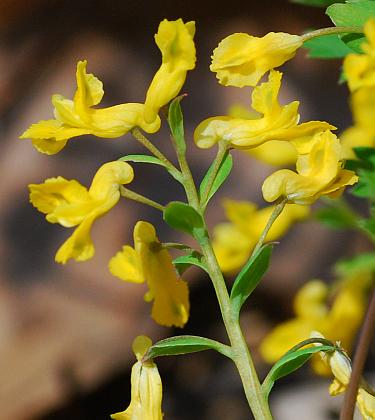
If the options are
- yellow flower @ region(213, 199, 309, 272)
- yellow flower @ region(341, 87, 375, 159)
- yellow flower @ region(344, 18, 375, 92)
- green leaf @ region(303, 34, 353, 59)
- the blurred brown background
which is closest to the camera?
yellow flower @ region(344, 18, 375, 92)

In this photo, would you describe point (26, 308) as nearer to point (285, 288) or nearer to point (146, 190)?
point (146, 190)

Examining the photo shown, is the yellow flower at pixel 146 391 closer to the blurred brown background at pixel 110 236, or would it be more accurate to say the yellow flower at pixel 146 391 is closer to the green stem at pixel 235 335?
the green stem at pixel 235 335

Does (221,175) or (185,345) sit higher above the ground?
(221,175)

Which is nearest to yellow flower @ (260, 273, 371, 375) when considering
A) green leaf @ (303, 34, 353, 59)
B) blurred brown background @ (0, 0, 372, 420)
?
blurred brown background @ (0, 0, 372, 420)

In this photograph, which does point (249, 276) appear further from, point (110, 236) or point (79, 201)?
point (110, 236)

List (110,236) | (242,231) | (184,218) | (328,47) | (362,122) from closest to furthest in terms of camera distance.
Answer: (184,218)
(328,47)
(362,122)
(242,231)
(110,236)

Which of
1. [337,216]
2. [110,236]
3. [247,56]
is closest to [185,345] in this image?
[247,56]

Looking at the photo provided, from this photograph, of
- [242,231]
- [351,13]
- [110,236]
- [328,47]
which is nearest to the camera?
[351,13]

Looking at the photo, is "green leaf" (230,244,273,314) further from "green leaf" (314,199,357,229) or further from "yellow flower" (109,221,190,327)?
"green leaf" (314,199,357,229)
